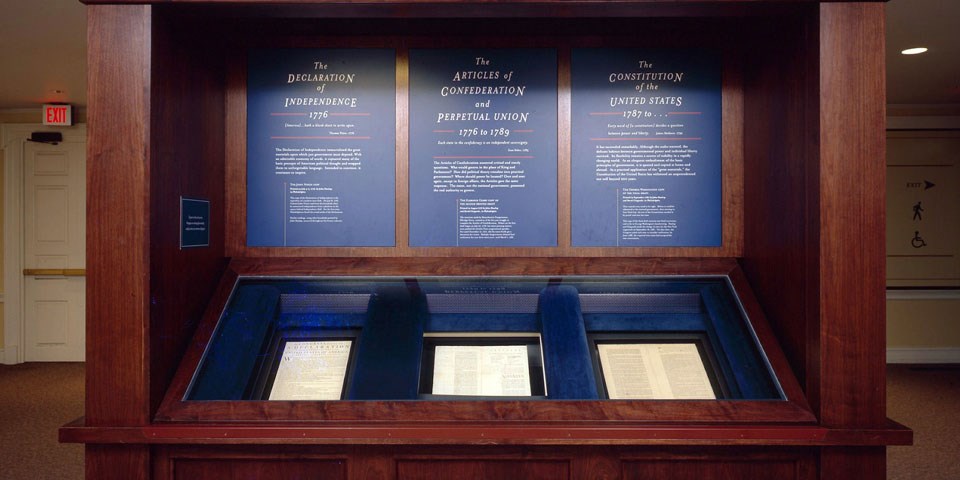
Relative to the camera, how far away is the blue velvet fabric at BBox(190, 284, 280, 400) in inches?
65.2

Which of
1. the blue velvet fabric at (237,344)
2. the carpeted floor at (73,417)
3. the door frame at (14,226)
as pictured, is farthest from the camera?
the door frame at (14,226)

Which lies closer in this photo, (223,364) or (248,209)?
(223,364)

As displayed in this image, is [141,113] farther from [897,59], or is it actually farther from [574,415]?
[897,59]

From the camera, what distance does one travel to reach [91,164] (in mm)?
1575

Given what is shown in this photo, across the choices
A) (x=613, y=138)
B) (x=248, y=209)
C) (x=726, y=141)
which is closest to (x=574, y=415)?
(x=613, y=138)

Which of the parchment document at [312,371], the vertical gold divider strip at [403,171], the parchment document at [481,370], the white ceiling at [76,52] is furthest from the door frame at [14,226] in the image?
the parchment document at [481,370]

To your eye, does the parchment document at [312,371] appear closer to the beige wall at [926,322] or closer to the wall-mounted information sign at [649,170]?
the wall-mounted information sign at [649,170]

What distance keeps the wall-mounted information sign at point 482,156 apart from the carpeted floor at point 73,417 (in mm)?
3060

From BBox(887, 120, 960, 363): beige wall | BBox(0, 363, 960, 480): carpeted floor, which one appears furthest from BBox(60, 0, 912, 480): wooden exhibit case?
BBox(887, 120, 960, 363): beige wall

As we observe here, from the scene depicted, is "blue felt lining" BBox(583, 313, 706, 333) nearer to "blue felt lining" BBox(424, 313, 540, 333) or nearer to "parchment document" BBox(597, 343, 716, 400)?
"parchment document" BBox(597, 343, 716, 400)

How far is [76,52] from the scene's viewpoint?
4.44 metres

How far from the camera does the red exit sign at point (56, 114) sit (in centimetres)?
632

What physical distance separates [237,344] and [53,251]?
6.43 m

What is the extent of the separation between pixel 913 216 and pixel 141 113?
7847 mm
